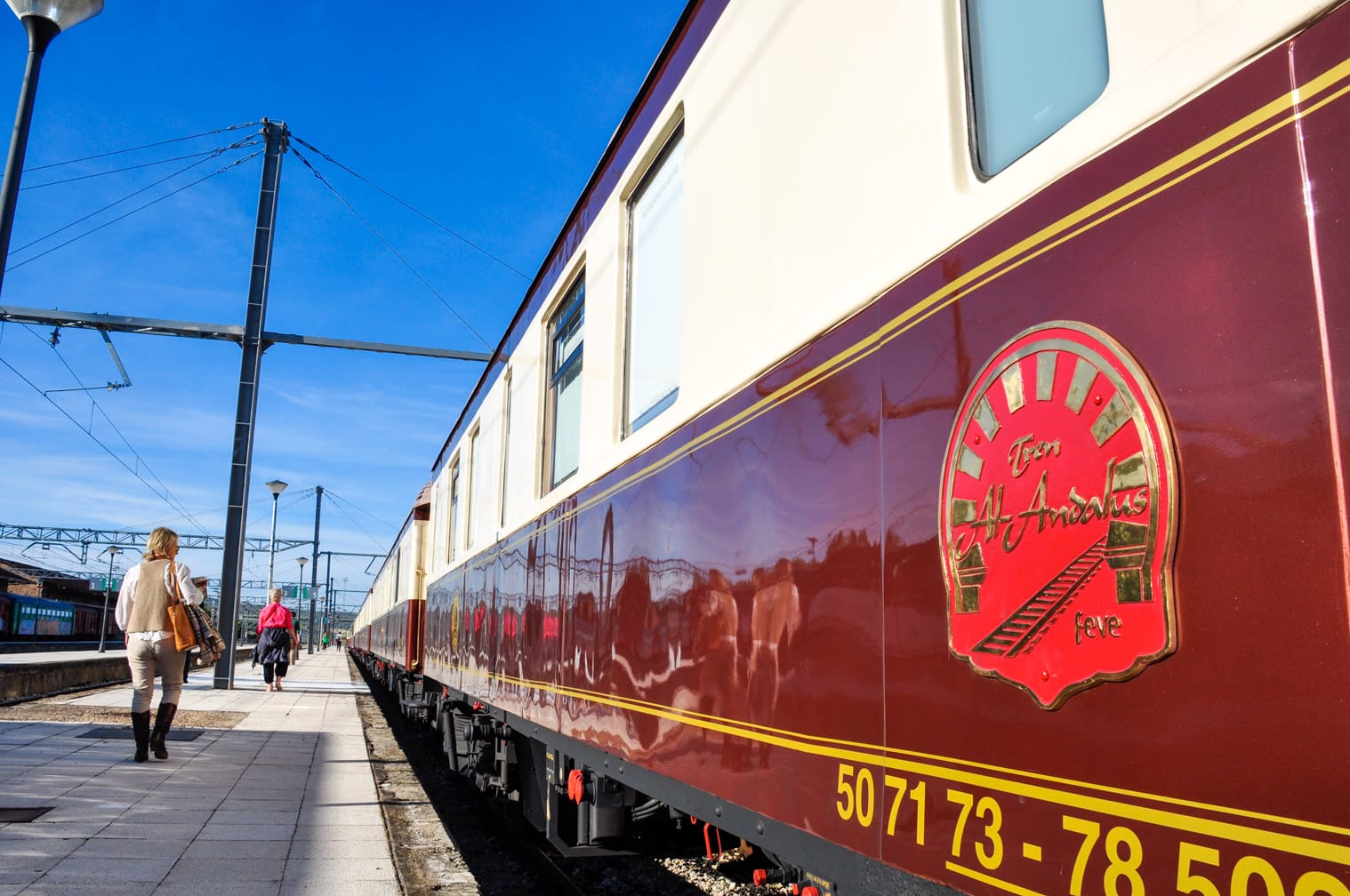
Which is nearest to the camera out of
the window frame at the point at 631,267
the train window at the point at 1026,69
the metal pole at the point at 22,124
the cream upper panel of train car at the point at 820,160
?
the cream upper panel of train car at the point at 820,160

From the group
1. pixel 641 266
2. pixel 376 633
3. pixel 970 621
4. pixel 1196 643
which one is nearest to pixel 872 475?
pixel 970 621

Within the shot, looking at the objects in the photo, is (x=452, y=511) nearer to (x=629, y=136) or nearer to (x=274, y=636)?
(x=629, y=136)

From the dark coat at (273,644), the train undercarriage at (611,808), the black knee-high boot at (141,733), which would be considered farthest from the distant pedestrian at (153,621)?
the dark coat at (273,644)

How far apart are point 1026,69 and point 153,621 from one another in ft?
23.5

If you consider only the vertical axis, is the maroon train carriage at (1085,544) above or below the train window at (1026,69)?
below

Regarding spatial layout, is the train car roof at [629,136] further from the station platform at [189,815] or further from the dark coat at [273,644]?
the dark coat at [273,644]

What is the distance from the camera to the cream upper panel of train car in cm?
136

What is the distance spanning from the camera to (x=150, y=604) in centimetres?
720

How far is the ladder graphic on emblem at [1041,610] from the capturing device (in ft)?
4.30

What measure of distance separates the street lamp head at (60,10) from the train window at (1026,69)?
6131 millimetres

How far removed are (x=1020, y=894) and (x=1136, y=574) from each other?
0.47 m

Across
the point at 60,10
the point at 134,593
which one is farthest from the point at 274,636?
the point at 60,10

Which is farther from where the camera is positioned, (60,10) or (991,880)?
(60,10)

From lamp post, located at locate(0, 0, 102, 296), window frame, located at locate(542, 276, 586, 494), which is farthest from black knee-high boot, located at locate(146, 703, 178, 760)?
window frame, located at locate(542, 276, 586, 494)
